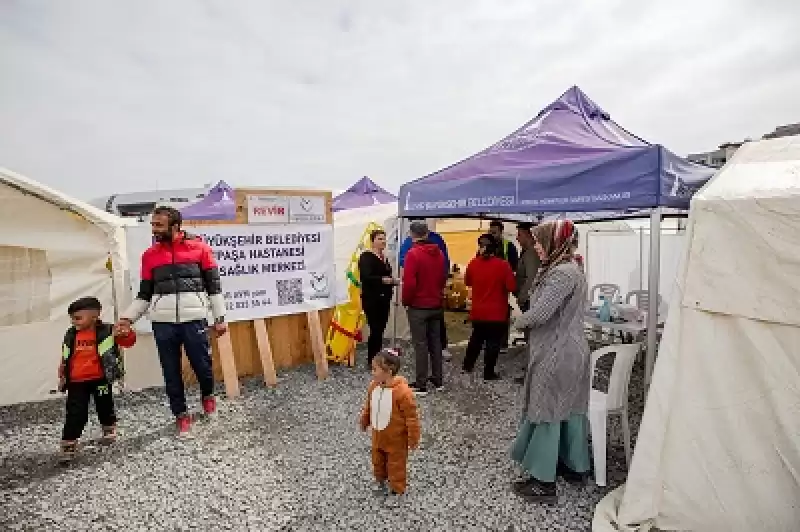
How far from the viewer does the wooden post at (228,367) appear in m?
5.14

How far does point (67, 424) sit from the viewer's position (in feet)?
12.3

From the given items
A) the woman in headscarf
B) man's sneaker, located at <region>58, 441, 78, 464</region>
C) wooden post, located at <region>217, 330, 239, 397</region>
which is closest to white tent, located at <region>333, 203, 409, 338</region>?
wooden post, located at <region>217, 330, 239, 397</region>

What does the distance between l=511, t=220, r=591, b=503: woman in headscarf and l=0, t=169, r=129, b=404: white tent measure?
4.43 metres

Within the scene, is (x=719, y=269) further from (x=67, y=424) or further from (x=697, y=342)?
(x=67, y=424)

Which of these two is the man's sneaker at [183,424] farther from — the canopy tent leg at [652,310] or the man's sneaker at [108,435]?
the canopy tent leg at [652,310]

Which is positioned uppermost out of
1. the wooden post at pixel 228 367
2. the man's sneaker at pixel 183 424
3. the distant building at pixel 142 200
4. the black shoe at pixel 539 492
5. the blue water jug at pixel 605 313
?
the distant building at pixel 142 200

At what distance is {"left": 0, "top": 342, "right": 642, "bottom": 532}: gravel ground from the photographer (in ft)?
9.68

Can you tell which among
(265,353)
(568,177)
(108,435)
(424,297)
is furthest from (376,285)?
(108,435)

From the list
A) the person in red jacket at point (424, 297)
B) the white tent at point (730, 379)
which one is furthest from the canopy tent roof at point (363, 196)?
the white tent at point (730, 379)

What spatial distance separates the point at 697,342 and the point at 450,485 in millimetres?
1780

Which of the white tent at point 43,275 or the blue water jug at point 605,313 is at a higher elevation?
the white tent at point 43,275

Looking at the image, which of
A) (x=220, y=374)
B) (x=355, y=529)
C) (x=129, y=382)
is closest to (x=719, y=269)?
(x=355, y=529)

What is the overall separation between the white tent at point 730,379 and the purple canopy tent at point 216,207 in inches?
310

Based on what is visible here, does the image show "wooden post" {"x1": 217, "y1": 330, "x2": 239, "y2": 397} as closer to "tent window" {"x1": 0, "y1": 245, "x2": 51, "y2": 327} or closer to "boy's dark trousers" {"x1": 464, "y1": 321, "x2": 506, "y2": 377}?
"tent window" {"x1": 0, "y1": 245, "x2": 51, "y2": 327}
